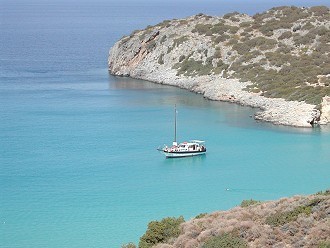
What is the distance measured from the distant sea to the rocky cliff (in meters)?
2.31

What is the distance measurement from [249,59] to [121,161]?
34.5m

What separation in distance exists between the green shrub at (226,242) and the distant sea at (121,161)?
505 inches

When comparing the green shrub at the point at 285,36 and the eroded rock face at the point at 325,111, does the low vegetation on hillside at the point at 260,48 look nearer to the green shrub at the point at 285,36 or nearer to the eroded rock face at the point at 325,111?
the green shrub at the point at 285,36

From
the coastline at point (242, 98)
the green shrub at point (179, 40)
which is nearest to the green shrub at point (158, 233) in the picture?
the coastline at point (242, 98)

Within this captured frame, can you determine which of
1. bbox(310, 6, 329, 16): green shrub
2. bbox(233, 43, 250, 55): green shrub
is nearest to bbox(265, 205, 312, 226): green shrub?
bbox(233, 43, 250, 55): green shrub

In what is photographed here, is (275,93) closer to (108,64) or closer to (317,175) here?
(317,175)

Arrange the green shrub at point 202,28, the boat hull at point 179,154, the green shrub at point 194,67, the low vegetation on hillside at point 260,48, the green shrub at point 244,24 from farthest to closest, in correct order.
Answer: the green shrub at point 244,24
the green shrub at point 202,28
the green shrub at point 194,67
the low vegetation on hillside at point 260,48
the boat hull at point 179,154

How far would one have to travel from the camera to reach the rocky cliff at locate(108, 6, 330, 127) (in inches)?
2552

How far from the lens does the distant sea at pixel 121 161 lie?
37.8 meters

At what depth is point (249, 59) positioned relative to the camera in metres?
79.7

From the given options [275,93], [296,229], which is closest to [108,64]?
[275,93]

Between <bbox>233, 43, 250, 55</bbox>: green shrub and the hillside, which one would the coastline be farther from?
the hillside

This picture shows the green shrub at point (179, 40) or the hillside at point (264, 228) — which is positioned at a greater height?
the green shrub at point (179, 40)

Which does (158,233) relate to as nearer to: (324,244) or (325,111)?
(324,244)
